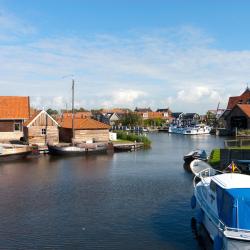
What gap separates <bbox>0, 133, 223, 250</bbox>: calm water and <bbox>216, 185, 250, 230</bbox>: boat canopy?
127 inches

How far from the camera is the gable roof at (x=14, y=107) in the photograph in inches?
2579

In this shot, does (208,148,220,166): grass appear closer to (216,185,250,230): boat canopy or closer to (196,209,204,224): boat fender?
(196,209,204,224): boat fender

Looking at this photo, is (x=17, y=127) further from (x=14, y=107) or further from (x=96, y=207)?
(x=96, y=207)

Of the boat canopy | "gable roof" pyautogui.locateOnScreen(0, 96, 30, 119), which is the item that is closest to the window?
"gable roof" pyautogui.locateOnScreen(0, 96, 30, 119)

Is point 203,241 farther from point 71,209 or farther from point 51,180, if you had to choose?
point 51,180

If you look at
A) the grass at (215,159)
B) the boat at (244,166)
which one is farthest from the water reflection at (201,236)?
the grass at (215,159)

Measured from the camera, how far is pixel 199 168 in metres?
38.9

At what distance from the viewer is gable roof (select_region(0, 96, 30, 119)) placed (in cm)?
6550

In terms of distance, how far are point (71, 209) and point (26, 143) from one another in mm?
36775

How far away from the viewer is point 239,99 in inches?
4793

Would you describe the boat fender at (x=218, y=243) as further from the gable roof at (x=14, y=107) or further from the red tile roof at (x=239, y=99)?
the red tile roof at (x=239, y=99)

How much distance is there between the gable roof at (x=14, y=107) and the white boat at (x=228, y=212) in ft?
158

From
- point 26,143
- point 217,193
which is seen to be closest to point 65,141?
point 26,143

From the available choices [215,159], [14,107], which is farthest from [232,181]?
[14,107]
